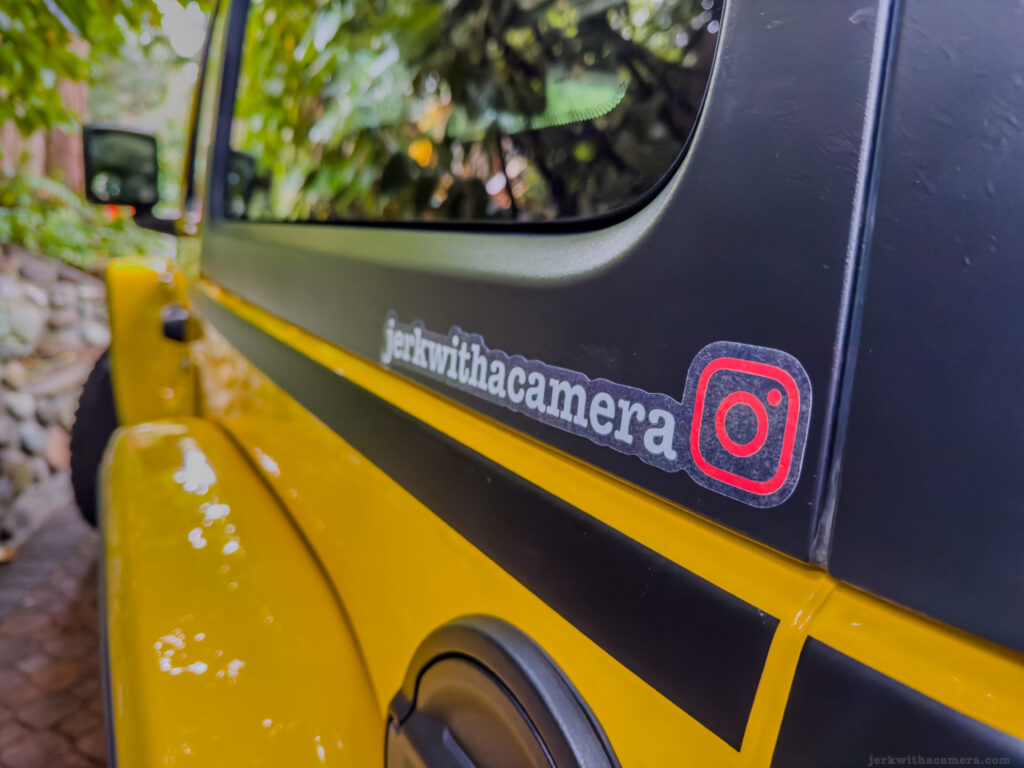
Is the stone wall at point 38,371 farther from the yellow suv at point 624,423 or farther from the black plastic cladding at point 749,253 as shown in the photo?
the black plastic cladding at point 749,253

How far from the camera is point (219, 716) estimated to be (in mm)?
990

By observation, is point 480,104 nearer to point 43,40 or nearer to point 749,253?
point 749,253

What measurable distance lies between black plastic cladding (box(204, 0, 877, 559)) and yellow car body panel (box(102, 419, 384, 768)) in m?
0.59

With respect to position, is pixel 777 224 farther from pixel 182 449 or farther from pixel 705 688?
pixel 182 449

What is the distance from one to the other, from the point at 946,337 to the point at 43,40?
359 cm

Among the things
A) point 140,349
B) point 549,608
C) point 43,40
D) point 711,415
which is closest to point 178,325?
point 140,349

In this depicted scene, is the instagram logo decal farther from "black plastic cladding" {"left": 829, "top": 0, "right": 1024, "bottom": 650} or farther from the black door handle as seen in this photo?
the black door handle

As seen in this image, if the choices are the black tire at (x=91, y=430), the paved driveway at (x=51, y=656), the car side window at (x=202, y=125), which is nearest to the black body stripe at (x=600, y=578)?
the car side window at (x=202, y=125)

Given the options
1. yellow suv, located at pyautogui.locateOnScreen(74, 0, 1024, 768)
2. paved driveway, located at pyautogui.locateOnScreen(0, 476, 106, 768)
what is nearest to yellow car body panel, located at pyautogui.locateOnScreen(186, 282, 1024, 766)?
yellow suv, located at pyautogui.locateOnScreen(74, 0, 1024, 768)

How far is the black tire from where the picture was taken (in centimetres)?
322

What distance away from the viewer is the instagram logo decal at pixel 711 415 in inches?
20.9

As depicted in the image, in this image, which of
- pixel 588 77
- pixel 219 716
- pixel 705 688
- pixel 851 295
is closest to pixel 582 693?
pixel 705 688

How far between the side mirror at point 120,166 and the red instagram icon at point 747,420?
100 inches

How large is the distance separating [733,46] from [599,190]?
23cm
